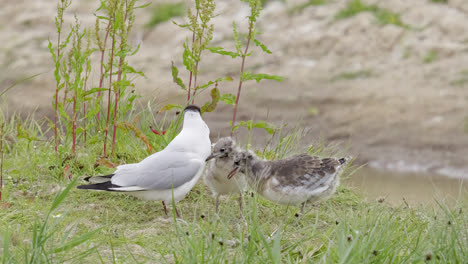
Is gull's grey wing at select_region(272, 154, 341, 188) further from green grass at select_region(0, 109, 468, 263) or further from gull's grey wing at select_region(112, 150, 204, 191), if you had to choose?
gull's grey wing at select_region(112, 150, 204, 191)

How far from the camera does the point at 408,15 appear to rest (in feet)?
39.0

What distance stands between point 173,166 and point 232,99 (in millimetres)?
988

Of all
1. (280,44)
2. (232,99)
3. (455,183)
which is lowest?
(455,183)

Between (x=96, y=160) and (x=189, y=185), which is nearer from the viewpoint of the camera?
(x=189, y=185)

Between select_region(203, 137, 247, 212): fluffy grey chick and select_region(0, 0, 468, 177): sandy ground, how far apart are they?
4.21 meters

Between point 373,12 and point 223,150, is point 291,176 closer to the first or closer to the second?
point 223,150

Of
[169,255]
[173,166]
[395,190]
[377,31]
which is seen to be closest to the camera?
[169,255]

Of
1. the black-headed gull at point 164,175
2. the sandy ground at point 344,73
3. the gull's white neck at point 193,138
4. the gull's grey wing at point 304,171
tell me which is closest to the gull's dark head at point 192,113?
the gull's white neck at point 193,138

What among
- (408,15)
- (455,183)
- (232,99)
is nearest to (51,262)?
(232,99)

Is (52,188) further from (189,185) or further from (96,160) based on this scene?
(189,185)

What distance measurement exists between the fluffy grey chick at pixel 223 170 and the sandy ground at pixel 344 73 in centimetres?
421

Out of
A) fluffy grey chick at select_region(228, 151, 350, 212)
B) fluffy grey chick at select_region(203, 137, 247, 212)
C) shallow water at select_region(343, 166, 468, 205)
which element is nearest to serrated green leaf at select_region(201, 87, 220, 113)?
fluffy grey chick at select_region(203, 137, 247, 212)

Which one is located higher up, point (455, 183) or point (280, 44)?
point (280, 44)

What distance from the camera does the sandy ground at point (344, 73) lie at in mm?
10000
